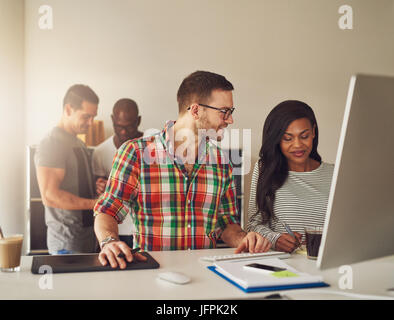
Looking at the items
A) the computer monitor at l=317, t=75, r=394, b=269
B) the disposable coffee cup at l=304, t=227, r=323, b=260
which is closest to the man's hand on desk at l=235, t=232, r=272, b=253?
the disposable coffee cup at l=304, t=227, r=323, b=260

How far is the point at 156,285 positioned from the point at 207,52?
2791 mm

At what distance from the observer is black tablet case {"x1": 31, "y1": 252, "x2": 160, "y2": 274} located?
1102mm

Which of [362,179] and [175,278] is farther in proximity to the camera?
[175,278]

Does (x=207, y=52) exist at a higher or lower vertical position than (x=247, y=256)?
higher

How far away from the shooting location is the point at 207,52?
3.45m

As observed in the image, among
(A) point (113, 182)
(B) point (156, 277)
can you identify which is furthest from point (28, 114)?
(B) point (156, 277)

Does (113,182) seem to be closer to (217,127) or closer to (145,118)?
(217,127)

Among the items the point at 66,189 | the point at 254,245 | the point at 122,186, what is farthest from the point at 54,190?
the point at 254,245

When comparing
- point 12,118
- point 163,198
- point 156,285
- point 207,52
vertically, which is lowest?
point 156,285

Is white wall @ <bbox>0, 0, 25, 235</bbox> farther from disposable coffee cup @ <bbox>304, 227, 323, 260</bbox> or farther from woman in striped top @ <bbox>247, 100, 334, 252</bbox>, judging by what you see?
disposable coffee cup @ <bbox>304, 227, 323, 260</bbox>

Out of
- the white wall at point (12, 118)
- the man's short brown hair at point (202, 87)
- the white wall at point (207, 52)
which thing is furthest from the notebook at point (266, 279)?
the white wall at point (12, 118)

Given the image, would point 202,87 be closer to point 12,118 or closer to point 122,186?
point 122,186

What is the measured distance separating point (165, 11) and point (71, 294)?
2960 millimetres

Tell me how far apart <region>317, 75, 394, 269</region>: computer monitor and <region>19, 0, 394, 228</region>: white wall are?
8.44 feet
